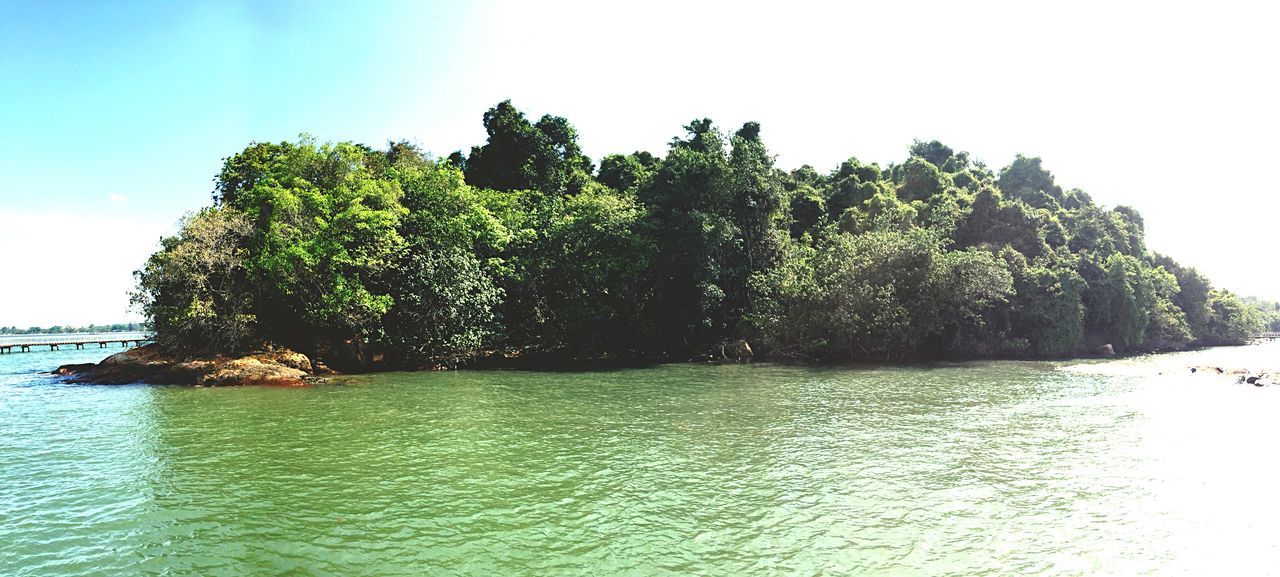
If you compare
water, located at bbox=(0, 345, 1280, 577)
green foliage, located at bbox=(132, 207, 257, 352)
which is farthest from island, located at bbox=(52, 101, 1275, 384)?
water, located at bbox=(0, 345, 1280, 577)

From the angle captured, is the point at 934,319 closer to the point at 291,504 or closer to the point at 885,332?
the point at 885,332

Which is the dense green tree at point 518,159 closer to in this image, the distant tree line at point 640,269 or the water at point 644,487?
the distant tree line at point 640,269

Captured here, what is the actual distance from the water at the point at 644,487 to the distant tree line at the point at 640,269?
353 inches

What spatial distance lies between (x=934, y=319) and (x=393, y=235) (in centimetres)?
2863

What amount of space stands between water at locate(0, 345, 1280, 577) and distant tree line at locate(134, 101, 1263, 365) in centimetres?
896

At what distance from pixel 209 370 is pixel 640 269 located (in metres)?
20.9

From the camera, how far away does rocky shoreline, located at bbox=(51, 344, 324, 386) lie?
1007 inches

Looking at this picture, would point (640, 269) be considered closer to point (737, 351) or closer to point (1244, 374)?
point (737, 351)

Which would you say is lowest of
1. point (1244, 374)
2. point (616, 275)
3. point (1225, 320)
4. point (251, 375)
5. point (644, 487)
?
point (644, 487)

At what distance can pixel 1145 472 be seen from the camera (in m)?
11.3

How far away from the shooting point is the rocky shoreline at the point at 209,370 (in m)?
25.6

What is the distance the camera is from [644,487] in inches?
421

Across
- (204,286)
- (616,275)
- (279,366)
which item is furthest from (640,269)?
(204,286)

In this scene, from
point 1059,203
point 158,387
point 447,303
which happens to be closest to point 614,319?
point 447,303
